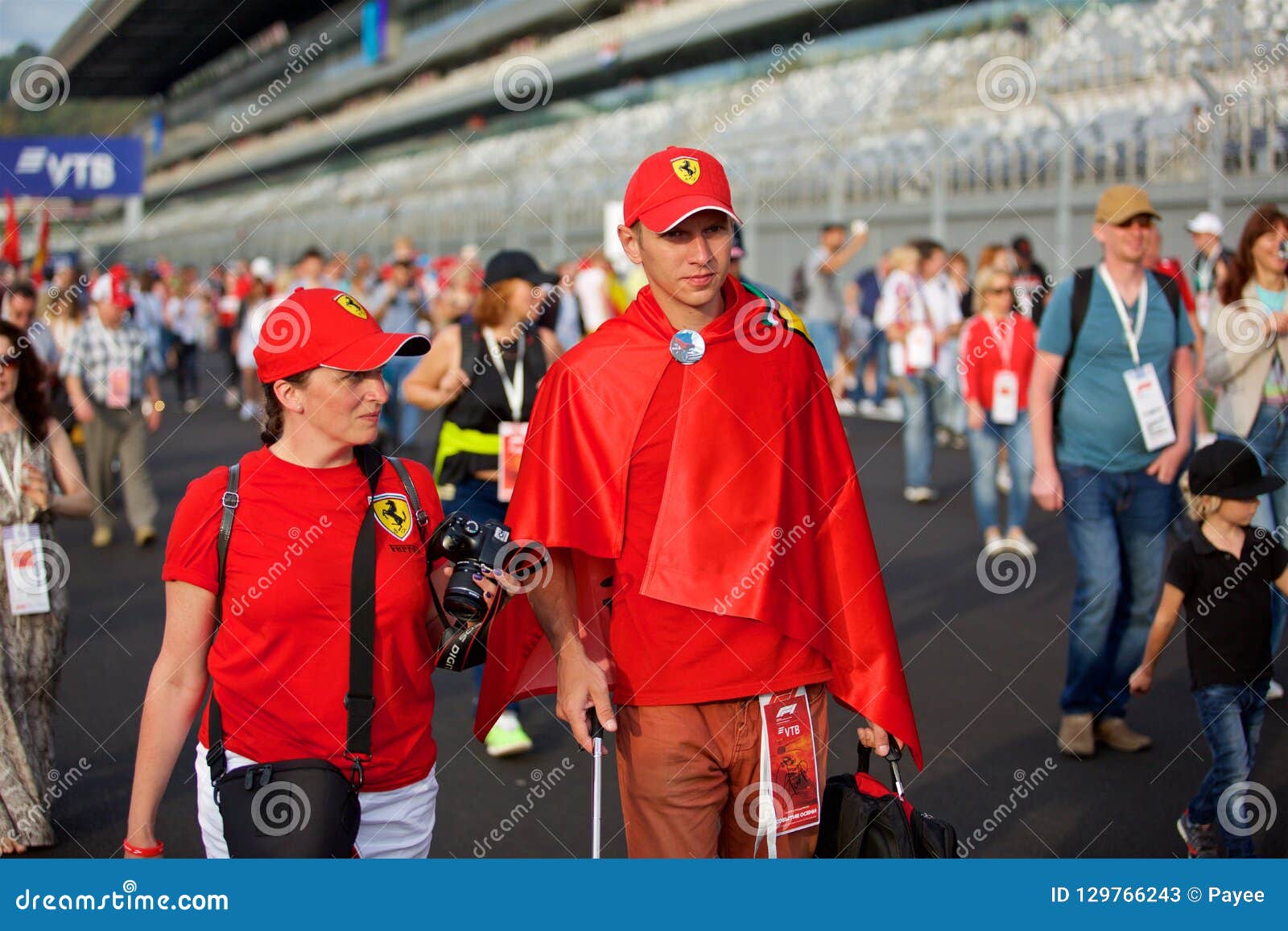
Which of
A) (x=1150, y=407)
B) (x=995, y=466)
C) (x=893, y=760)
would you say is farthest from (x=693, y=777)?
(x=995, y=466)

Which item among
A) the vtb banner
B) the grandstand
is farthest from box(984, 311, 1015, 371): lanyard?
the vtb banner

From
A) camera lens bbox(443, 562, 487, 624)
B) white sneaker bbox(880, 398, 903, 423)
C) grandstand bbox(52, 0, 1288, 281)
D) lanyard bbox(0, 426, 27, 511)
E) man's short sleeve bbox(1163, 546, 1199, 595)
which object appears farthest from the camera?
white sneaker bbox(880, 398, 903, 423)

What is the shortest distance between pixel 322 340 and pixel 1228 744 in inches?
123

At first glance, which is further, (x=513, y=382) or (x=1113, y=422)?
(x=513, y=382)

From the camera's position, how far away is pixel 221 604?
9.77ft

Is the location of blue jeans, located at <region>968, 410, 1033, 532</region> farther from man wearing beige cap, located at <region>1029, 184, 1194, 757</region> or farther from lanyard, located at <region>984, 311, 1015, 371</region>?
man wearing beige cap, located at <region>1029, 184, 1194, 757</region>

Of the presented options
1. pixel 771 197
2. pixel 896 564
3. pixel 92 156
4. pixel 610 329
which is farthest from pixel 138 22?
pixel 610 329

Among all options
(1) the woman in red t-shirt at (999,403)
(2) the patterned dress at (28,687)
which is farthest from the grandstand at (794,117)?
(2) the patterned dress at (28,687)

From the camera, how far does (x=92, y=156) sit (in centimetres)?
2717

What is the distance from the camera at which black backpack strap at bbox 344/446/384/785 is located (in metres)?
2.90

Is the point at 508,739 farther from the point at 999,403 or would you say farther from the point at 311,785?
the point at 999,403

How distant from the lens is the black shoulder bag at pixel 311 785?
2676mm

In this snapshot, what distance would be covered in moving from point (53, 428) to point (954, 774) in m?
3.75

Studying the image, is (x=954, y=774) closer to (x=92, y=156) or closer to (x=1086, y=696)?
(x=1086, y=696)
